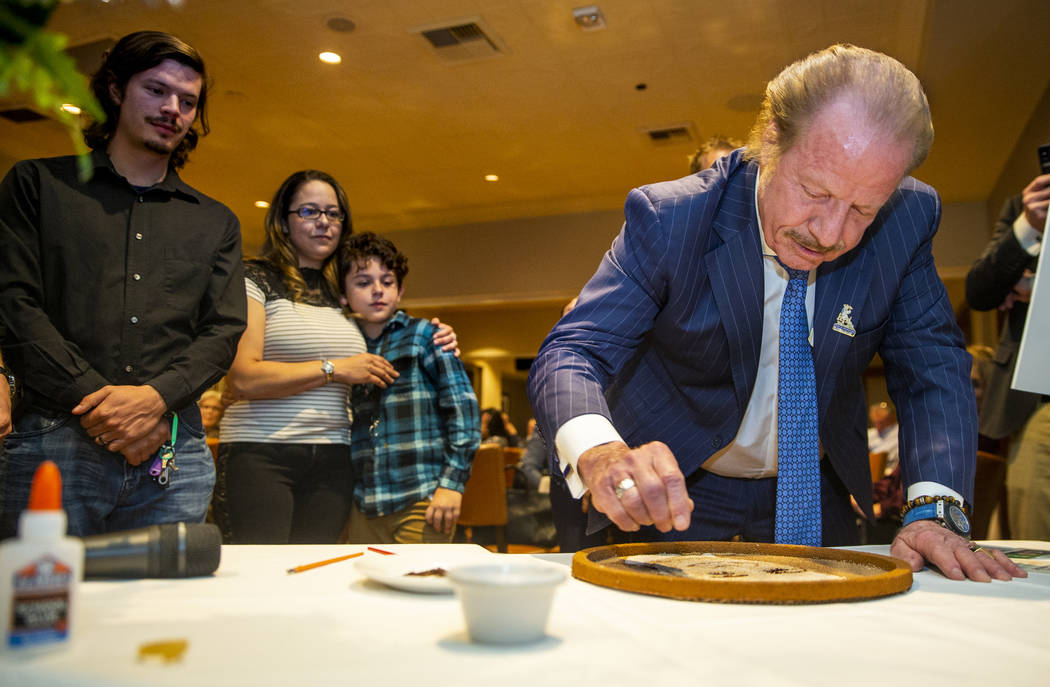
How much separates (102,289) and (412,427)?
903 mm

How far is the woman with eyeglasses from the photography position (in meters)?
2.01

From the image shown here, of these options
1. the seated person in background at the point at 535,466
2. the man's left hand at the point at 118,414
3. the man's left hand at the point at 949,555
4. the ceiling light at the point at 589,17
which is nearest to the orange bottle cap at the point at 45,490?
the man's left hand at the point at 949,555

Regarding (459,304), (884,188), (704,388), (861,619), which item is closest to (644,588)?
(861,619)

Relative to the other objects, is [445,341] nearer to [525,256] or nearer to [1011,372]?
[1011,372]

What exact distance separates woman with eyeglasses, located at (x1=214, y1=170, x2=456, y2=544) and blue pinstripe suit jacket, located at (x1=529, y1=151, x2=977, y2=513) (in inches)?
39.6

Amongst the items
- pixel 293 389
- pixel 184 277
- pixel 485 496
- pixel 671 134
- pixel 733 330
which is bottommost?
pixel 485 496

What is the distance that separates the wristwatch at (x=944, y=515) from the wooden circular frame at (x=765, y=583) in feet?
0.72

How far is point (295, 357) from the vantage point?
2.18 m

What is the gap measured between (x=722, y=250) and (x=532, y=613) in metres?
0.87

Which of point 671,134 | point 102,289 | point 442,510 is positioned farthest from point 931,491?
point 671,134

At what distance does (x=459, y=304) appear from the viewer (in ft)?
28.2

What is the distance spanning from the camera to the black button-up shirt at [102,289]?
1.48 meters

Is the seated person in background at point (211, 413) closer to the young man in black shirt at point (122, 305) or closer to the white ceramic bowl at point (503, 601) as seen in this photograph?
the young man in black shirt at point (122, 305)

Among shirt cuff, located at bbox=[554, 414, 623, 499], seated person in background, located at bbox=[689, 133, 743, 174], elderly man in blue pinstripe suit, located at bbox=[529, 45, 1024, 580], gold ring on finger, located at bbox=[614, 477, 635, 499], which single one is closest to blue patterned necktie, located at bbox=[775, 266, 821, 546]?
elderly man in blue pinstripe suit, located at bbox=[529, 45, 1024, 580]
